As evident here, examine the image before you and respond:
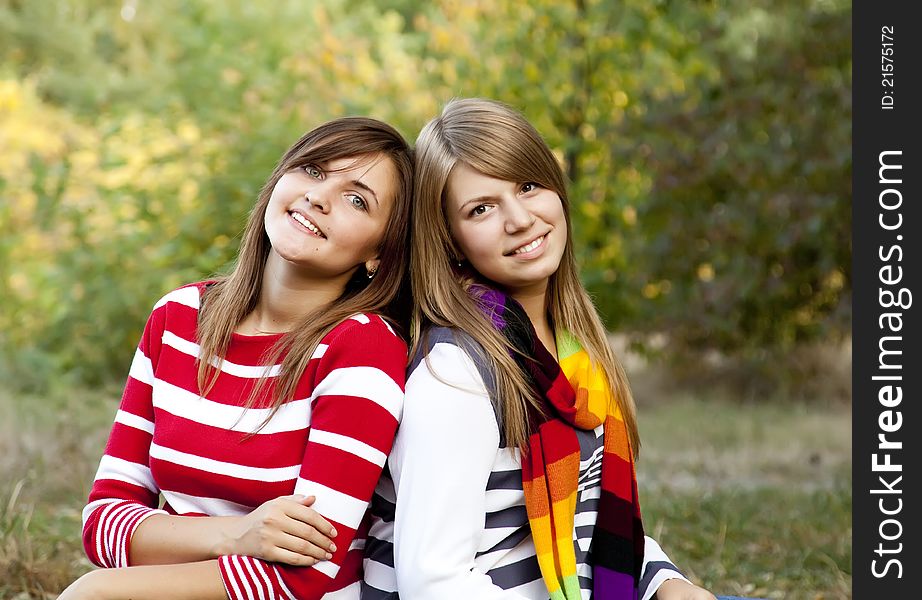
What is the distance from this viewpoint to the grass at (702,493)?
11.0 feet

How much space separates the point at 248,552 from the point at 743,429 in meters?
4.88

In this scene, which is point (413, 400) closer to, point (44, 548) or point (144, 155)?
point (44, 548)

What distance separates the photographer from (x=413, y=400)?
187 cm

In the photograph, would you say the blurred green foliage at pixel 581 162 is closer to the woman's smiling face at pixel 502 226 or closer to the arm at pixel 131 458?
the arm at pixel 131 458

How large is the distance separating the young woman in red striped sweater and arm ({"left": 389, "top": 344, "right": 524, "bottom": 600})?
0.06 metres

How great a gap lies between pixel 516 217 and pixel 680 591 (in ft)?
2.62

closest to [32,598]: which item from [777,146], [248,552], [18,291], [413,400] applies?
[248,552]

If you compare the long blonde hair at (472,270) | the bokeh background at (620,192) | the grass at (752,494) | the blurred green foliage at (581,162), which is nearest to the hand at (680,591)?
the long blonde hair at (472,270)

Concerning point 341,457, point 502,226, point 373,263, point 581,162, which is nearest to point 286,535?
point 341,457

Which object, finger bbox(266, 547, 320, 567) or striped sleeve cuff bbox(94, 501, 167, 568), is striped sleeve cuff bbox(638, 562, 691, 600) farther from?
striped sleeve cuff bbox(94, 501, 167, 568)

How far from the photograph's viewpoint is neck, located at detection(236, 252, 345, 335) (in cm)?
209

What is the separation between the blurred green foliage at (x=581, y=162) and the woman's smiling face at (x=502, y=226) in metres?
4.22

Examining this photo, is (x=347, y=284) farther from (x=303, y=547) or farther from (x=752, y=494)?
(x=752, y=494)

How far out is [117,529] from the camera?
6.41 feet
